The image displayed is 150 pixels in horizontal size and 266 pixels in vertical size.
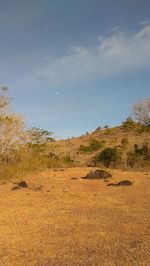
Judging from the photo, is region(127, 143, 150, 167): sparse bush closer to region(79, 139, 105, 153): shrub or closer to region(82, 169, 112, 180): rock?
region(82, 169, 112, 180): rock

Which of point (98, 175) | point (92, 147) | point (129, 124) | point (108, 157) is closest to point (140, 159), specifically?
point (108, 157)

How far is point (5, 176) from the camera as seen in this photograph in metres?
15.7

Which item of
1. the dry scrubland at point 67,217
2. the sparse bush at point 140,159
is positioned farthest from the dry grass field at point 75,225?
the sparse bush at point 140,159

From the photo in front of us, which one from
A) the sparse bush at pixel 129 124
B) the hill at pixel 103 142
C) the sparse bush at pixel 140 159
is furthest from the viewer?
the sparse bush at pixel 129 124

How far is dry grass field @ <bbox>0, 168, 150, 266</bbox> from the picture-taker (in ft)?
19.2

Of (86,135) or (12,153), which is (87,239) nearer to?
(12,153)

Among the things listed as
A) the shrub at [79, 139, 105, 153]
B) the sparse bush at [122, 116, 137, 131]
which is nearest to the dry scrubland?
the shrub at [79, 139, 105, 153]

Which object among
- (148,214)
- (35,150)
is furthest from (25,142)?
(148,214)

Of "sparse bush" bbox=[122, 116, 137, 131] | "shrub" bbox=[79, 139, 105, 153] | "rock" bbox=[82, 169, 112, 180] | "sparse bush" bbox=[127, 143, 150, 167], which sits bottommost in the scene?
"rock" bbox=[82, 169, 112, 180]

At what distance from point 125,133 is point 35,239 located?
41.1 metres

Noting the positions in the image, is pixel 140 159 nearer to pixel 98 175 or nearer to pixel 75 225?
pixel 98 175

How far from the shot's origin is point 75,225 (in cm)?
770

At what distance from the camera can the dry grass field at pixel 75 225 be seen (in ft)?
19.2

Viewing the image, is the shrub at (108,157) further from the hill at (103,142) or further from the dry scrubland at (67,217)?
the hill at (103,142)
